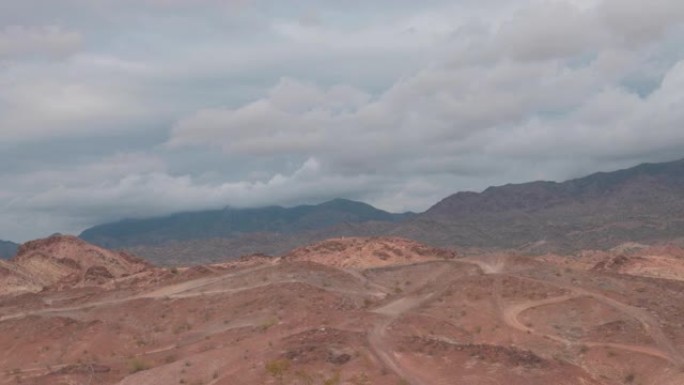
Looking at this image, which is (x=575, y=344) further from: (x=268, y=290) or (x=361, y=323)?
(x=268, y=290)

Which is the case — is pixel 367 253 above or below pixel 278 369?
above

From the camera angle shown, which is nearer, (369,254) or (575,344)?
(575,344)

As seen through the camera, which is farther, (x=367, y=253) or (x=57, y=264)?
(x=57, y=264)

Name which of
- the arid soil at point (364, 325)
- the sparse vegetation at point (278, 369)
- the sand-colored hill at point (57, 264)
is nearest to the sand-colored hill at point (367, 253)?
the arid soil at point (364, 325)

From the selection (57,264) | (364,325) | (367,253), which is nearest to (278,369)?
(364,325)


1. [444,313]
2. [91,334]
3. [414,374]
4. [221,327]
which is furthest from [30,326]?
[414,374]

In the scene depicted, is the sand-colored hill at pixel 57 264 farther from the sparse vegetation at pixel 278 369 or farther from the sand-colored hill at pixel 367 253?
the sparse vegetation at pixel 278 369

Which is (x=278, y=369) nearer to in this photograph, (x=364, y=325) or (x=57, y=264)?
(x=364, y=325)

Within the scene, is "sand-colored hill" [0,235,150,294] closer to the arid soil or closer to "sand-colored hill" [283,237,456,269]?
the arid soil
